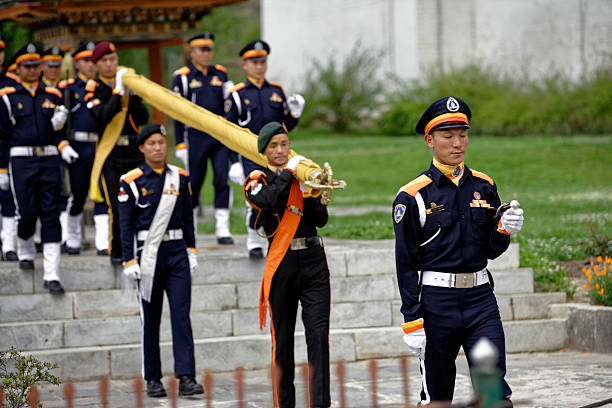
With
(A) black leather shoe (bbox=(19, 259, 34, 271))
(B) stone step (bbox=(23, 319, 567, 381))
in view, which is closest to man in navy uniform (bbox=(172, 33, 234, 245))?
(A) black leather shoe (bbox=(19, 259, 34, 271))

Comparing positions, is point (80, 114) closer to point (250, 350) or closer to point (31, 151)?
point (31, 151)

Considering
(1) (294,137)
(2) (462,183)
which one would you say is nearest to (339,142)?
(1) (294,137)

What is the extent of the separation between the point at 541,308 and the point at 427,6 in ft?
81.1

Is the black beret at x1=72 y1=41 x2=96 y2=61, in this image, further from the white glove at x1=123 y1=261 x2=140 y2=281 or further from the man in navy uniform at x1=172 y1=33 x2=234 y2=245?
the white glove at x1=123 y1=261 x2=140 y2=281

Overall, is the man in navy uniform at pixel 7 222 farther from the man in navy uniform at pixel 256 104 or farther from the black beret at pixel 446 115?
the black beret at pixel 446 115

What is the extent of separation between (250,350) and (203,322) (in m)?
0.61

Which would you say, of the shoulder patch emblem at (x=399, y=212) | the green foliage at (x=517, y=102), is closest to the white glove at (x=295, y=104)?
the shoulder patch emblem at (x=399, y=212)

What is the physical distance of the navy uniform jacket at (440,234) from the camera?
5855 millimetres

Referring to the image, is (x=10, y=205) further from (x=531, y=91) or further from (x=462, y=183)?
(x=531, y=91)

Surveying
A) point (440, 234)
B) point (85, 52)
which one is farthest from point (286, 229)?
point (85, 52)

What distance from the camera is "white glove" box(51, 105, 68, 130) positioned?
10257 mm

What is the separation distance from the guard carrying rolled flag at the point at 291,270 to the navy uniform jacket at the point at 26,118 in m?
3.86

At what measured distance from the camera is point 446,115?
591 cm

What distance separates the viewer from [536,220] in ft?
47.7
